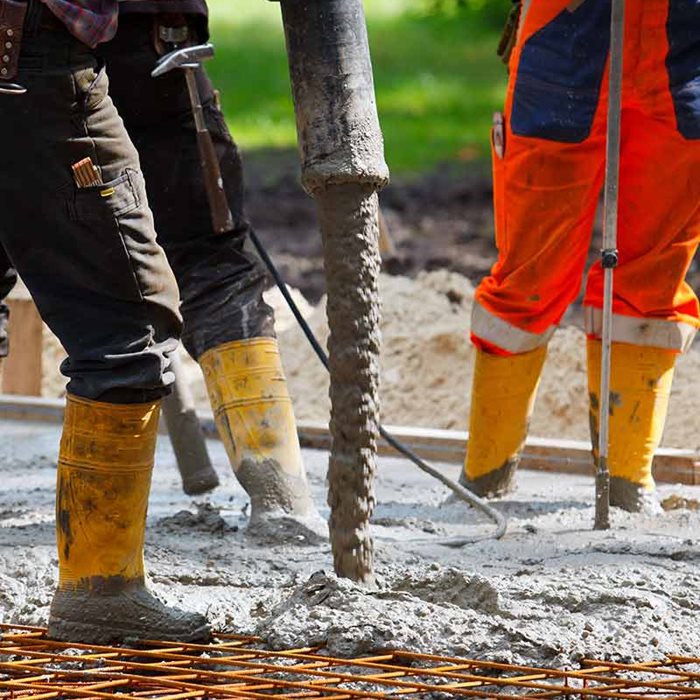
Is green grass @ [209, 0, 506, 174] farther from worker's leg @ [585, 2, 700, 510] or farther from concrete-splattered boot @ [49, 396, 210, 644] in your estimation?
concrete-splattered boot @ [49, 396, 210, 644]

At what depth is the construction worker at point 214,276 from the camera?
4070 millimetres

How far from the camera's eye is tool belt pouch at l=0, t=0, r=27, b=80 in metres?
2.99

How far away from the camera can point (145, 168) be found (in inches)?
164

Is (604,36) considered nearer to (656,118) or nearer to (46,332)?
(656,118)

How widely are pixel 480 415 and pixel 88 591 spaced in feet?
5.54

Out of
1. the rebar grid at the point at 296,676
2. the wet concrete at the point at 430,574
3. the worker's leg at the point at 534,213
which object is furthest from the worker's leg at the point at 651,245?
the rebar grid at the point at 296,676

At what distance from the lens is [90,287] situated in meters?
3.16

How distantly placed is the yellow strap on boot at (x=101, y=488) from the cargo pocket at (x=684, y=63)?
179cm

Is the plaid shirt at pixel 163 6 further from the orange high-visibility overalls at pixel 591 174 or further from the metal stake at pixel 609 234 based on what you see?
the metal stake at pixel 609 234

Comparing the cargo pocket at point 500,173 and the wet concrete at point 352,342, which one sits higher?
the cargo pocket at point 500,173

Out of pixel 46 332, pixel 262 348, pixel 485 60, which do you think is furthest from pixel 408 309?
pixel 485 60

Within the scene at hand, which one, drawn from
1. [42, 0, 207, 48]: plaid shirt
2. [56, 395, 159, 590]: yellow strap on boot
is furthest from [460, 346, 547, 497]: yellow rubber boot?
[42, 0, 207, 48]: plaid shirt

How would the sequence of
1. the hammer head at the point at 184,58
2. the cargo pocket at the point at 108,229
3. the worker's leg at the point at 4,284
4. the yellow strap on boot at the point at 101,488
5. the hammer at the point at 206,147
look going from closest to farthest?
1. the cargo pocket at the point at 108,229
2. the yellow strap on boot at the point at 101,488
3. the worker's leg at the point at 4,284
4. the hammer head at the point at 184,58
5. the hammer at the point at 206,147

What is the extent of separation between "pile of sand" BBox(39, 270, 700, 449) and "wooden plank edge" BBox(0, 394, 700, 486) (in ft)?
2.08
